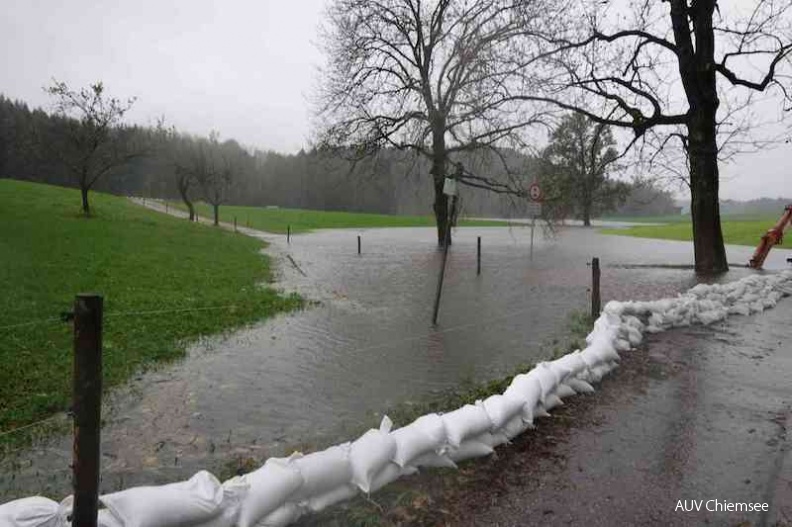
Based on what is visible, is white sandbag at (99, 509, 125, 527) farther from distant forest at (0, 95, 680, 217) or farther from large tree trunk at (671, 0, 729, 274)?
distant forest at (0, 95, 680, 217)

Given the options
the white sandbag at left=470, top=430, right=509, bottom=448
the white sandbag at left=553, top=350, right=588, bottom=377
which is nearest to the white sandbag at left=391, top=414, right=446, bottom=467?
the white sandbag at left=470, top=430, right=509, bottom=448

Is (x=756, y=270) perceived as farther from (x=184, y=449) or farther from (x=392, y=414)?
(x=184, y=449)

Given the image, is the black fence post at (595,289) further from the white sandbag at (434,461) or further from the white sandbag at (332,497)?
the white sandbag at (332,497)

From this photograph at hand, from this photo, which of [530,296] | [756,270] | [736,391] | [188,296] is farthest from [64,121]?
[736,391]

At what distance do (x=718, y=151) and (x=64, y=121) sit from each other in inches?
1313

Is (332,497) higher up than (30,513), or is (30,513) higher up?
(30,513)

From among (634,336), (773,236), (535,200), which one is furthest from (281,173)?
(634,336)

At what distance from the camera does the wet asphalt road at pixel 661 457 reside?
303 centimetres

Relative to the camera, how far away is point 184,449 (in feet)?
12.8

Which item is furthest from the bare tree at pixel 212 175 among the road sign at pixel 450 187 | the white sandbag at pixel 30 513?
the white sandbag at pixel 30 513

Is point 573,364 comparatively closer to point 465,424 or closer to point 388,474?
point 465,424

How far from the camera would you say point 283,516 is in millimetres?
2830

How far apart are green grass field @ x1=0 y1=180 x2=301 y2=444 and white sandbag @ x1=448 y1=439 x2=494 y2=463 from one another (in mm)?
3040

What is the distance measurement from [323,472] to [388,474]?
17.1 inches
